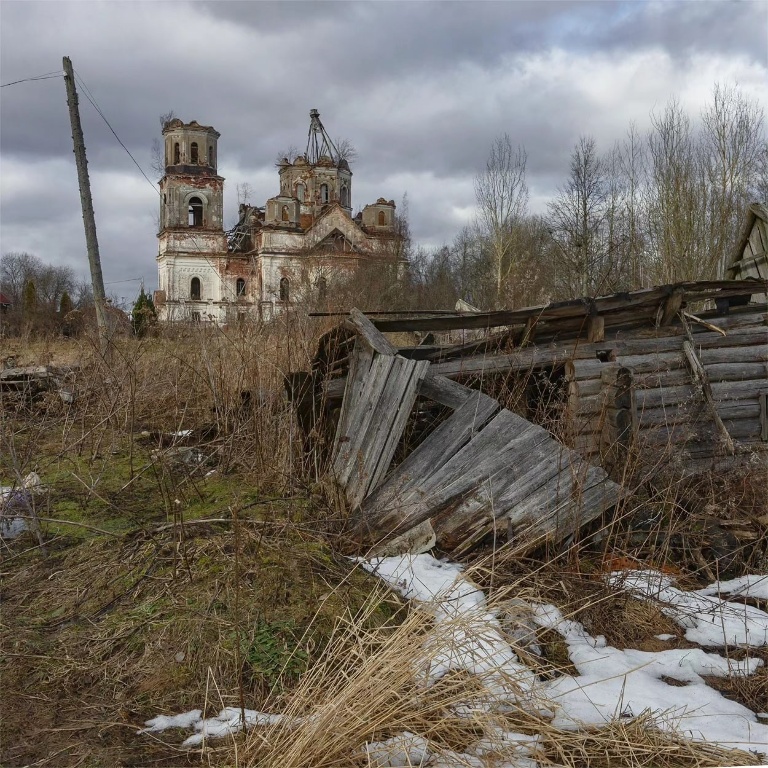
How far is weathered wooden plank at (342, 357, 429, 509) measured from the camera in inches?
196

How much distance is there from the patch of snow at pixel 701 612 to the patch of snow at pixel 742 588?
0.10m

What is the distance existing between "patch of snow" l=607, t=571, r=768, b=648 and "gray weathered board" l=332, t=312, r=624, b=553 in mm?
503

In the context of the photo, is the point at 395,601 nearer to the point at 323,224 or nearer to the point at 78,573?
the point at 78,573

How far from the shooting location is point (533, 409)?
5805 millimetres

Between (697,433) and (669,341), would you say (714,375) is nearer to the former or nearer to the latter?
(669,341)

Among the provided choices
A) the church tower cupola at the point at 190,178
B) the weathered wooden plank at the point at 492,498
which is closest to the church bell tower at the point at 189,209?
the church tower cupola at the point at 190,178

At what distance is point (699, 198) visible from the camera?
2184 cm

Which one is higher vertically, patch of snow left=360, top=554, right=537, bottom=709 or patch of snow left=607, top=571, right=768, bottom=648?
patch of snow left=360, top=554, right=537, bottom=709

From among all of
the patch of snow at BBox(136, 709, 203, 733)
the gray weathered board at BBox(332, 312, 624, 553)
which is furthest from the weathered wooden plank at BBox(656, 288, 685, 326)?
the patch of snow at BBox(136, 709, 203, 733)

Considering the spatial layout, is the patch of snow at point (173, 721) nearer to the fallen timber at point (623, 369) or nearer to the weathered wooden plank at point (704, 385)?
the fallen timber at point (623, 369)

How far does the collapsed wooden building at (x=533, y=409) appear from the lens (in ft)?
15.2

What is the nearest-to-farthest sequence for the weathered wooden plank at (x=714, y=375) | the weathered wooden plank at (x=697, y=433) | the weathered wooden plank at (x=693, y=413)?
the weathered wooden plank at (x=697, y=433) < the weathered wooden plank at (x=693, y=413) < the weathered wooden plank at (x=714, y=375)

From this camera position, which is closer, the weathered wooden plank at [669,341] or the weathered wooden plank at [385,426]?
the weathered wooden plank at [385,426]

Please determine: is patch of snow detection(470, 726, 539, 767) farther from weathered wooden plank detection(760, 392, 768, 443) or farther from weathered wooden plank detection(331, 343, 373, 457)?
weathered wooden plank detection(760, 392, 768, 443)
